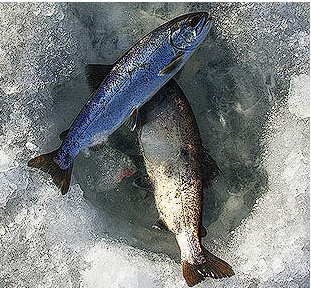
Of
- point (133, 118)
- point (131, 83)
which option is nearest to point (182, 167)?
point (133, 118)

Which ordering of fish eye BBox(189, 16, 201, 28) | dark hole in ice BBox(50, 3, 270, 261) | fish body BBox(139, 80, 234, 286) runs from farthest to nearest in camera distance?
dark hole in ice BBox(50, 3, 270, 261)
fish body BBox(139, 80, 234, 286)
fish eye BBox(189, 16, 201, 28)

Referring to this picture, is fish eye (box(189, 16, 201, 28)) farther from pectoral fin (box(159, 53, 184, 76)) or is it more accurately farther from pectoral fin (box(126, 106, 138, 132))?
pectoral fin (box(126, 106, 138, 132))

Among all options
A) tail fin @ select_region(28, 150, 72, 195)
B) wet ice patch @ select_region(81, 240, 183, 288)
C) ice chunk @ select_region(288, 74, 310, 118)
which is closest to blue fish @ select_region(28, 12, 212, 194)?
tail fin @ select_region(28, 150, 72, 195)

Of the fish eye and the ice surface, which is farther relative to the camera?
the ice surface

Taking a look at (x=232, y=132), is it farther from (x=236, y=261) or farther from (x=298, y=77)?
(x=236, y=261)

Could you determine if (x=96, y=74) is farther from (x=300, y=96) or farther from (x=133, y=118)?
(x=300, y=96)

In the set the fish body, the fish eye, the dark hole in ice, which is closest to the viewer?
the fish eye

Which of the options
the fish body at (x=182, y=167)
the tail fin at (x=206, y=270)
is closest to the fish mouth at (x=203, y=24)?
the fish body at (x=182, y=167)

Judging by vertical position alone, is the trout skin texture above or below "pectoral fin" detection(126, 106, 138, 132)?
above
